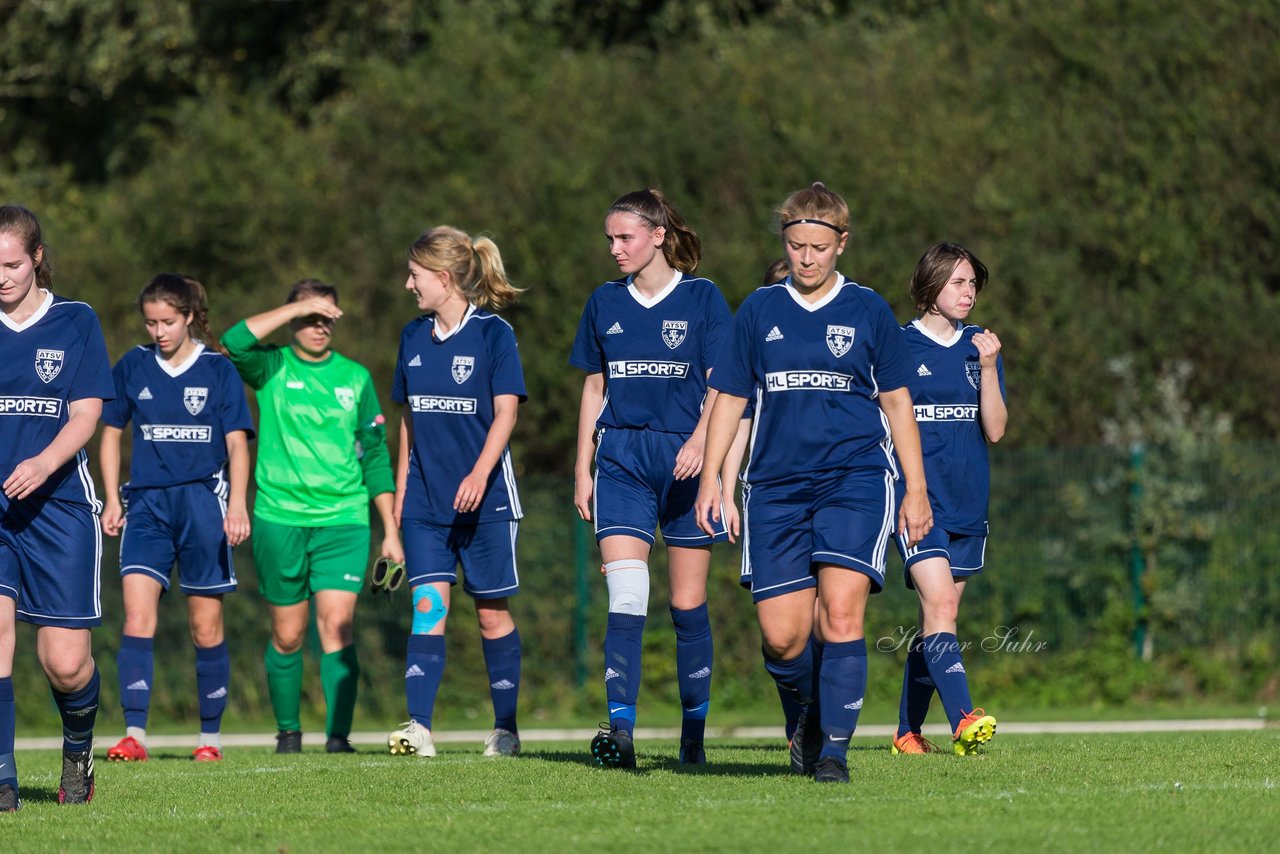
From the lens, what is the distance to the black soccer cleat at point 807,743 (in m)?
6.68

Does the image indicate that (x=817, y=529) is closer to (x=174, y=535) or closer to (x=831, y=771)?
(x=831, y=771)

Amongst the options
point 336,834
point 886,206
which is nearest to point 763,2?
point 886,206

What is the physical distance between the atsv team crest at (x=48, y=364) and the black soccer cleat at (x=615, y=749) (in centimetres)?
255

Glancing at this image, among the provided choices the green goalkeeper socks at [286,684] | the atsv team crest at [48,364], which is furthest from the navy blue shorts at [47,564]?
the green goalkeeper socks at [286,684]

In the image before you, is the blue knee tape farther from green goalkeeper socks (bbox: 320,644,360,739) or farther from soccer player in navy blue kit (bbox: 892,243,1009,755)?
soccer player in navy blue kit (bbox: 892,243,1009,755)

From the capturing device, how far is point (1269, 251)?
56.1 feet

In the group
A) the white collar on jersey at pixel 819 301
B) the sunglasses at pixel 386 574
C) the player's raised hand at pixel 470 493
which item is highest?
the white collar on jersey at pixel 819 301

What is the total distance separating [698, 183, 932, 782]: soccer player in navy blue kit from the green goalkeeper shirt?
3.43 metres

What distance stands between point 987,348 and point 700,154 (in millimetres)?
11295

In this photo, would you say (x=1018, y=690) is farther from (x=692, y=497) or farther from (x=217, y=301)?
(x=217, y=301)

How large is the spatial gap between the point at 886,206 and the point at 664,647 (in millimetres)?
5435

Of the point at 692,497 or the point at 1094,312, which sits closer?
the point at 692,497

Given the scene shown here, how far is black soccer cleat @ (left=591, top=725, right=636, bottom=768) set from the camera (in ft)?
22.5

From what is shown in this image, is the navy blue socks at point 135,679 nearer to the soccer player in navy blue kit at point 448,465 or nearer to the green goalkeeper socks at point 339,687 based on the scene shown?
the green goalkeeper socks at point 339,687
